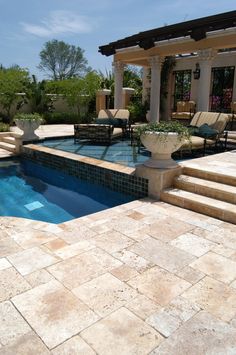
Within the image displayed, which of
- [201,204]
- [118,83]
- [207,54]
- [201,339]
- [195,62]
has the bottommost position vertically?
[201,339]

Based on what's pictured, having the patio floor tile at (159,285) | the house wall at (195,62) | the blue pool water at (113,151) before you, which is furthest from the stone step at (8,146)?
the house wall at (195,62)

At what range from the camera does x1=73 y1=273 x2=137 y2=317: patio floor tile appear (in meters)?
2.41

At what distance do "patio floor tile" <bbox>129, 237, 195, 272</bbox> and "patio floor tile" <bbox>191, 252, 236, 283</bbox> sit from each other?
119 millimetres

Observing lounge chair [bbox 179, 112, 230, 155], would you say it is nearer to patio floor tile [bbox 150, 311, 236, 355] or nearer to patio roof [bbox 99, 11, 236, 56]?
patio roof [bbox 99, 11, 236, 56]

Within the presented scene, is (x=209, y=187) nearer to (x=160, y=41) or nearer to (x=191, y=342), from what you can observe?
(x=191, y=342)

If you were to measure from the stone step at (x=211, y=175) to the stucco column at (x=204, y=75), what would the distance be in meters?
5.63

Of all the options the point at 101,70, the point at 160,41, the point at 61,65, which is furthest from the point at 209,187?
the point at 61,65

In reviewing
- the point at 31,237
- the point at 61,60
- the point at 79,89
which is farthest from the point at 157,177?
the point at 61,60

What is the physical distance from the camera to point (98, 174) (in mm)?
6574

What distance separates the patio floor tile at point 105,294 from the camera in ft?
7.91

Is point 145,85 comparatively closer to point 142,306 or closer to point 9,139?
point 9,139

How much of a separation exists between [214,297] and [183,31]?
31.7ft

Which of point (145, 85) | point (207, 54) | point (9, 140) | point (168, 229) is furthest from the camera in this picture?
point (145, 85)

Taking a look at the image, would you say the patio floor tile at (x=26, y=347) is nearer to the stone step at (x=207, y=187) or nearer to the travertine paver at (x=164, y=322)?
the travertine paver at (x=164, y=322)
